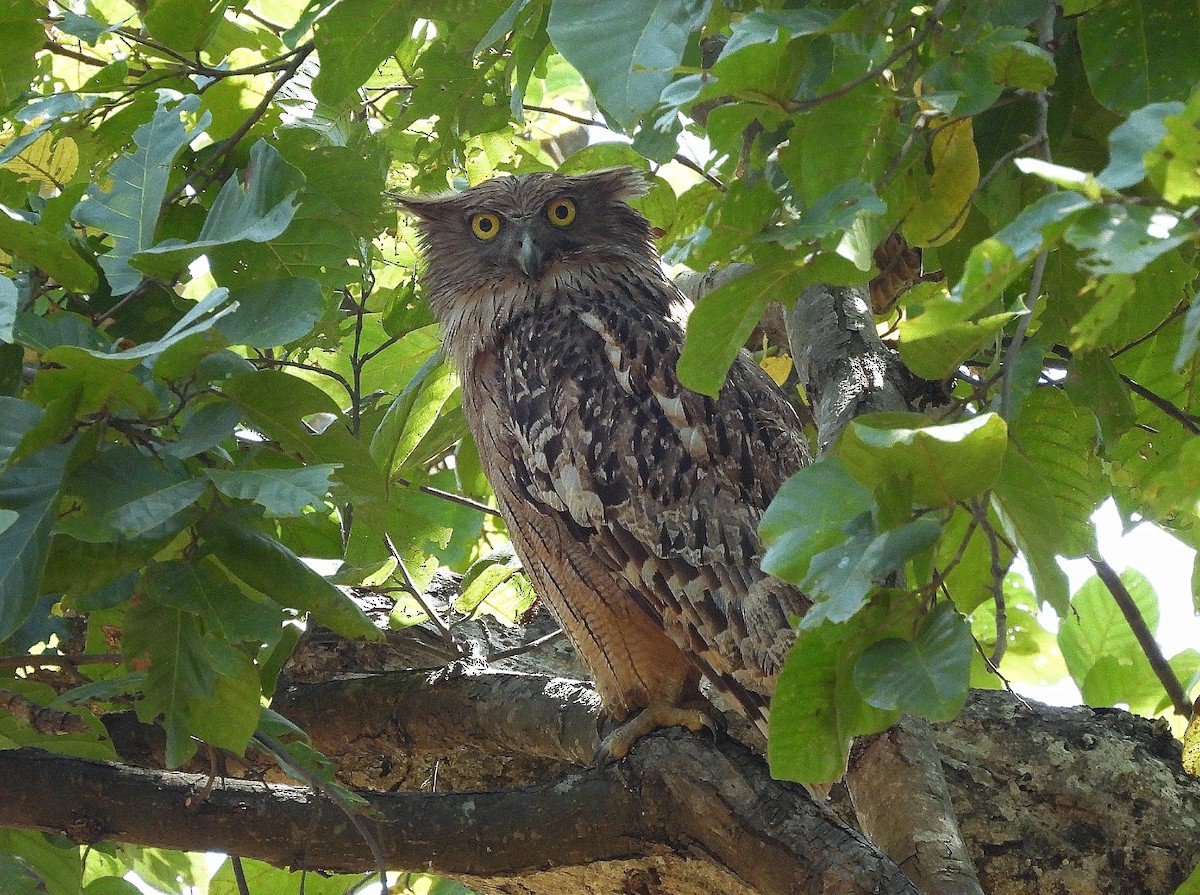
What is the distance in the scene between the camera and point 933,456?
1108 millimetres

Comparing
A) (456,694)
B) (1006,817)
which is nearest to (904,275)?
(1006,817)

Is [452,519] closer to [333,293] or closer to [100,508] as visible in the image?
[333,293]

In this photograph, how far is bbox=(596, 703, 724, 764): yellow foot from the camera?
9.55ft

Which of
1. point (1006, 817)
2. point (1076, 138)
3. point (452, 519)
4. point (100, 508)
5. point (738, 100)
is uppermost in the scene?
point (738, 100)

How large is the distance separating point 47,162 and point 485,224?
5.43ft

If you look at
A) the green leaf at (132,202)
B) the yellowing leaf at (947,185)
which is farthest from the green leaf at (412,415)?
the yellowing leaf at (947,185)

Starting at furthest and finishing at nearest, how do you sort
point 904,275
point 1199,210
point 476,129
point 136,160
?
1. point 904,275
2. point 476,129
3. point 136,160
4. point 1199,210

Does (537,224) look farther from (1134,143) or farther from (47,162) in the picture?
(1134,143)

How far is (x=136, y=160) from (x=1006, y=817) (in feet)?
7.89

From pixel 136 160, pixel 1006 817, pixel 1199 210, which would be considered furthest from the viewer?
pixel 1006 817

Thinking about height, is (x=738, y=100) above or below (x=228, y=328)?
above

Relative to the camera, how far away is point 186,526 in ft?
6.02

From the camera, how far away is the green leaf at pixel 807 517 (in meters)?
1.20

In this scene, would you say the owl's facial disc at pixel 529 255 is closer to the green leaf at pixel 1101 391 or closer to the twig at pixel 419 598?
the twig at pixel 419 598
